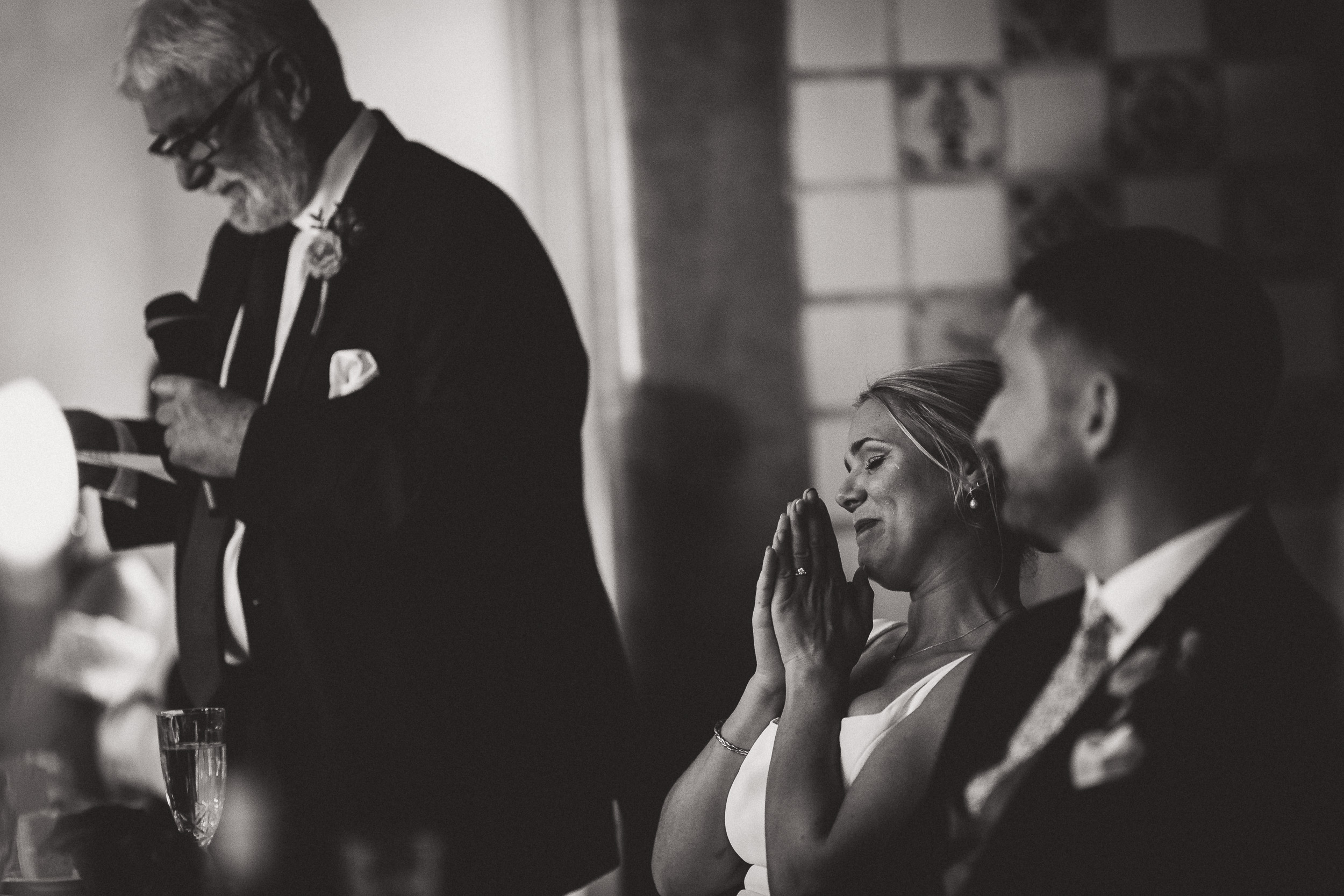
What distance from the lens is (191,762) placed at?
1.45 metres

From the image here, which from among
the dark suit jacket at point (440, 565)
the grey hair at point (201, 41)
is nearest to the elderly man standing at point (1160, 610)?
the dark suit jacket at point (440, 565)

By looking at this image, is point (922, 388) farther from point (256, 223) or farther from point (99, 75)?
point (99, 75)

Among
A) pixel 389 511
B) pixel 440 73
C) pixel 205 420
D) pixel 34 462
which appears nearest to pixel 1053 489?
pixel 389 511

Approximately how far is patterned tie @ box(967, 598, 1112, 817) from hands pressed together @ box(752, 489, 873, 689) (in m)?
0.31

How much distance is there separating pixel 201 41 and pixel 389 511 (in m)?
0.69

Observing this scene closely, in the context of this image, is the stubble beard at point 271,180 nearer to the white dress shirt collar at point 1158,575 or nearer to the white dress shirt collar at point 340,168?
the white dress shirt collar at point 340,168

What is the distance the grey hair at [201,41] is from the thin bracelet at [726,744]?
3.59 ft

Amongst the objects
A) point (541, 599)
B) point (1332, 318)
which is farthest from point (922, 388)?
point (1332, 318)

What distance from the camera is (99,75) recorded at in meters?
3.45

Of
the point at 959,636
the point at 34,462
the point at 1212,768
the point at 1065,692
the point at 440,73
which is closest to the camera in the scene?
the point at 1212,768

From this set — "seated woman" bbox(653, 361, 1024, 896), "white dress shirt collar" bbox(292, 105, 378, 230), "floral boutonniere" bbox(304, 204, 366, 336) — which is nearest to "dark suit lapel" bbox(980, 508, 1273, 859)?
"seated woman" bbox(653, 361, 1024, 896)

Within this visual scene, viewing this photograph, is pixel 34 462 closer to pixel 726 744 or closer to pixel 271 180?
pixel 271 180

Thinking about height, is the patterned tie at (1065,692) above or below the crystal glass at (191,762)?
above

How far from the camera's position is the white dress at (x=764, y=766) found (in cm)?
147
